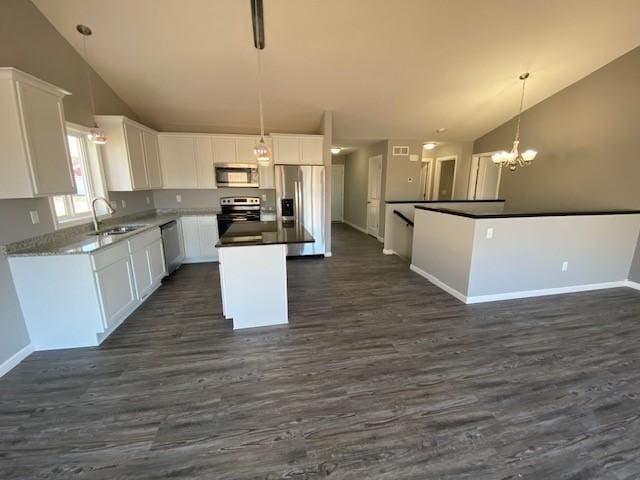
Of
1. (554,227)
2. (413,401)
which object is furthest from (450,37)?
(413,401)

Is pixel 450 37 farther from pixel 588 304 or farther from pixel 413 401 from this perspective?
pixel 413 401

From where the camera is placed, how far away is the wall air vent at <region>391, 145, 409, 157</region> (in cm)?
663

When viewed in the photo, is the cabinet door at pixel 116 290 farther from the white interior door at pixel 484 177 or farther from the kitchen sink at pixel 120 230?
the white interior door at pixel 484 177

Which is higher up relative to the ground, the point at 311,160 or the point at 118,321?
the point at 311,160

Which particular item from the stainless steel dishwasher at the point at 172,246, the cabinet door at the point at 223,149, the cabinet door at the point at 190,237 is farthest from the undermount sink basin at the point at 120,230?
the cabinet door at the point at 223,149

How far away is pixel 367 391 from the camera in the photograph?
207 cm

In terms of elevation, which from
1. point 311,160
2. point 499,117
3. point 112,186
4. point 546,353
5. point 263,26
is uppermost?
point 263,26

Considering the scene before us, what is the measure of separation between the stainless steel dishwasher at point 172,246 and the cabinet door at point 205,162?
3.25 ft

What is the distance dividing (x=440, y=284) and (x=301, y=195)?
9.48 ft

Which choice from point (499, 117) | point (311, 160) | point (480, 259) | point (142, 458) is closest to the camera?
point (142, 458)

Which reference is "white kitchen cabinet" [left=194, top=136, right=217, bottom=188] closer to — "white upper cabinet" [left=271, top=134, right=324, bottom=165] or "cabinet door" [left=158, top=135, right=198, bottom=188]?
"cabinet door" [left=158, top=135, right=198, bottom=188]

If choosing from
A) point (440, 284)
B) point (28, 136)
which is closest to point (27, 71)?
point (28, 136)

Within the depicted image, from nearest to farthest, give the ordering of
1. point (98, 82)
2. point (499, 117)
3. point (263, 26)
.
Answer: point (263, 26) < point (98, 82) < point (499, 117)

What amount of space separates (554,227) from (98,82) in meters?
6.55
